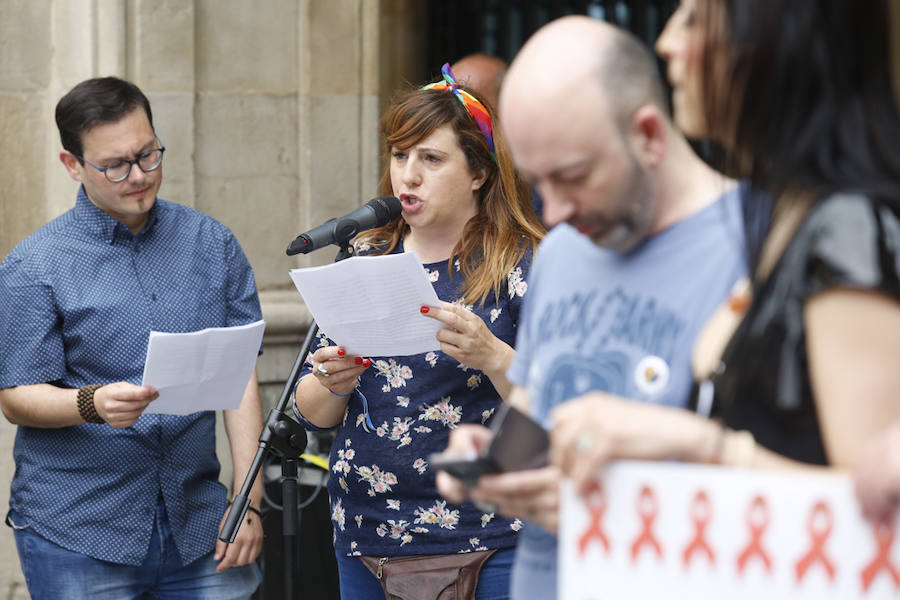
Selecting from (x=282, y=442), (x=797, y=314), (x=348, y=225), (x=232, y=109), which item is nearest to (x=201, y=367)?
(x=282, y=442)

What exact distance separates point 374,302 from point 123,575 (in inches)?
45.2

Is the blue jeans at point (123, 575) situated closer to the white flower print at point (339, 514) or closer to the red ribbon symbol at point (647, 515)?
the white flower print at point (339, 514)

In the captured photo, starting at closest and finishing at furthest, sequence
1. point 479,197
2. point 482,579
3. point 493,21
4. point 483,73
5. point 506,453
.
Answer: point 506,453 < point 482,579 < point 479,197 < point 483,73 < point 493,21

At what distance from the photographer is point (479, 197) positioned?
332 centimetres

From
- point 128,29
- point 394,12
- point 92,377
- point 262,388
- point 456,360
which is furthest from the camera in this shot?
point 394,12

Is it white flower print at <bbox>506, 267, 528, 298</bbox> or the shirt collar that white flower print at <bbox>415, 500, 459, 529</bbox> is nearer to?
white flower print at <bbox>506, 267, 528, 298</bbox>

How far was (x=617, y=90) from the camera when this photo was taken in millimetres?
1669

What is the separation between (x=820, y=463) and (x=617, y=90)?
57 cm

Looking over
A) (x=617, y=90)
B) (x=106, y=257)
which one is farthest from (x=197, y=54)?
(x=617, y=90)

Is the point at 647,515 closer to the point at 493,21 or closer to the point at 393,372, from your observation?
the point at 393,372

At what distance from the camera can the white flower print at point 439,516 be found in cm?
302

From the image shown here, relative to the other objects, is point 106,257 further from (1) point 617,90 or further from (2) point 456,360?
(1) point 617,90

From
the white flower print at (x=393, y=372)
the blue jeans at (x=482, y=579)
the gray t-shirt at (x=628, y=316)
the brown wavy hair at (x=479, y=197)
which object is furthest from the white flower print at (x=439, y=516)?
the gray t-shirt at (x=628, y=316)

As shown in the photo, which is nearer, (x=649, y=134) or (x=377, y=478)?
(x=649, y=134)
